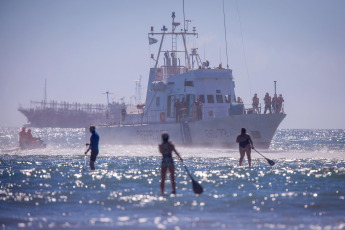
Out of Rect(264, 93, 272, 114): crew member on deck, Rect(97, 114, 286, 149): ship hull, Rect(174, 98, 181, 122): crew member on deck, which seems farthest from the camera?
Rect(174, 98, 181, 122): crew member on deck

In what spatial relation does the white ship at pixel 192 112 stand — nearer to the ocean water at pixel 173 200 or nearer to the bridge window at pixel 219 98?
the bridge window at pixel 219 98

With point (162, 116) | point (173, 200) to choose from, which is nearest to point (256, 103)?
point (162, 116)

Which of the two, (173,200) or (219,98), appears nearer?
(173,200)

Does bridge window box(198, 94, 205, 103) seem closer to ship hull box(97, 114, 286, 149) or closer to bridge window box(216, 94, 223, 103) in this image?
bridge window box(216, 94, 223, 103)

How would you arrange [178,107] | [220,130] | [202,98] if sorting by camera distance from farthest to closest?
[178,107], [202,98], [220,130]

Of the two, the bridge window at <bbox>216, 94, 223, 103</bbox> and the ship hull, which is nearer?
the ship hull

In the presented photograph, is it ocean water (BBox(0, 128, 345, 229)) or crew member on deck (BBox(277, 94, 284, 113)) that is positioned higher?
crew member on deck (BBox(277, 94, 284, 113))

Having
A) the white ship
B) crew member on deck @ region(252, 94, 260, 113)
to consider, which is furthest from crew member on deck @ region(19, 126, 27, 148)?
crew member on deck @ region(252, 94, 260, 113)

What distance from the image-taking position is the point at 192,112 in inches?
1341

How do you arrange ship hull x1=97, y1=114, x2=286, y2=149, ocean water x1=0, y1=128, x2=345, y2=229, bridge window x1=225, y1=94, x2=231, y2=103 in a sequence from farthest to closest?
bridge window x1=225, y1=94, x2=231, y2=103
ship hull x1=97, y1=114, x2=286, y2=149
ocean water x1=0, y1=128, x2=345, y2=229

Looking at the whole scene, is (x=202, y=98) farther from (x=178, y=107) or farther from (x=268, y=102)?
(x=268, y=102)

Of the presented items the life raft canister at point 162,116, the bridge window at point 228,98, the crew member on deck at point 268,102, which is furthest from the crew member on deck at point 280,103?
the life raft canister at point 162,116

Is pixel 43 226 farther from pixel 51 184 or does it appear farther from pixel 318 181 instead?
pixel 318 181

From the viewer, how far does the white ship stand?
103 ft
